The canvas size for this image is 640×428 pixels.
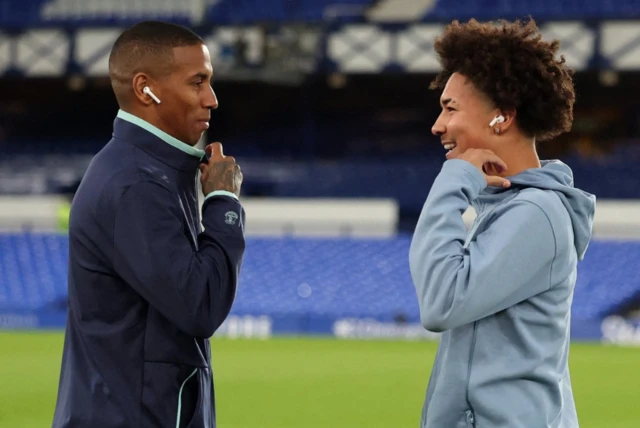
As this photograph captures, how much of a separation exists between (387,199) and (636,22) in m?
6.77

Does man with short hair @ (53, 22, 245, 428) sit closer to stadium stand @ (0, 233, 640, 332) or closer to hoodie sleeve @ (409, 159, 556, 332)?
hoodie sleeve @ (409, 159, 556, 332)

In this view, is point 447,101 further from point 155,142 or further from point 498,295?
point 155,142

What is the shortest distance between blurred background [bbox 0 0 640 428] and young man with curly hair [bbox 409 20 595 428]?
14089mm

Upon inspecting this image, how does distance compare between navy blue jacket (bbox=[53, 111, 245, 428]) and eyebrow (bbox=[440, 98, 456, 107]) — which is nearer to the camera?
navy blue jacket (bbox=[53, 111, 245, 428])

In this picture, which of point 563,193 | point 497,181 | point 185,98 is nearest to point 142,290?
point 185,98

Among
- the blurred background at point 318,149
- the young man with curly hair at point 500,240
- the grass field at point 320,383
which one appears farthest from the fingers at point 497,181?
the blurred background at point 318,149

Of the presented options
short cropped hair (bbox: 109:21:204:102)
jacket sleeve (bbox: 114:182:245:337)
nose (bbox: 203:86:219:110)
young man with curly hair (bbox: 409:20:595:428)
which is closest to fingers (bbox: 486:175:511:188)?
young man with curly hair (bbox: 409:20:595:428)

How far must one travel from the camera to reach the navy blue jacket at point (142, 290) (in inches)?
109

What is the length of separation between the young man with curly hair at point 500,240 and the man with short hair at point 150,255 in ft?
1.79

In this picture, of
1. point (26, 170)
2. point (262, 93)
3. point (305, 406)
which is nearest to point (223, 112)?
point (262, 93)

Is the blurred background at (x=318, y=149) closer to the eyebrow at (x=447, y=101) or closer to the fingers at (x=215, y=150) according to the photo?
the fingers at (x=215, y=150)

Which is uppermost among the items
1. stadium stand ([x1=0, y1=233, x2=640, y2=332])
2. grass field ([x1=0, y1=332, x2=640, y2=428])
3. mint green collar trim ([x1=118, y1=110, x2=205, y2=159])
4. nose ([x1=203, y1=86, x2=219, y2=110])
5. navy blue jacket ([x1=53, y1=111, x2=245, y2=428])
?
nose ([x1=203, y1=86, x2=219, y2=110])

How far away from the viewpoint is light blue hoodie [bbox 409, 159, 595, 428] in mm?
2672

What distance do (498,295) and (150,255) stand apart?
34.0 inches
